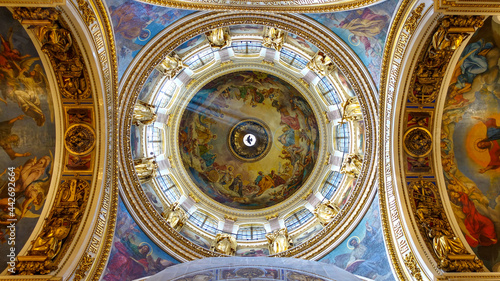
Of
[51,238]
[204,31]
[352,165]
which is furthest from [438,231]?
[51,238]

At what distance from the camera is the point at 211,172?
2289cm

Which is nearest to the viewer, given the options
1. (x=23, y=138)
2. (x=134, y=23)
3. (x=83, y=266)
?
(x=83, y=266)

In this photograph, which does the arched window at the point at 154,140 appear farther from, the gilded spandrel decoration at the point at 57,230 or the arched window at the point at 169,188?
the gilded spandrel decoration at the point at 57,230

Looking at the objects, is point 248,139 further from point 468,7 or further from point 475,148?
point 468,7

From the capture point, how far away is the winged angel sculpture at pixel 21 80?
10258 millimetres

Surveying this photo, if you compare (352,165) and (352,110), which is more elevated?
(352,110)

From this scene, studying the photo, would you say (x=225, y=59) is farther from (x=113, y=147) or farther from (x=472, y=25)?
(x=472, y=25)

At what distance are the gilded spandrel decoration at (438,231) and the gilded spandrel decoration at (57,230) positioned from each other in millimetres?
12354

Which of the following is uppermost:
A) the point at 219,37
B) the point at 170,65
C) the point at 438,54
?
the point at 219,37

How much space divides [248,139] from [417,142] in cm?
Answer: 1323

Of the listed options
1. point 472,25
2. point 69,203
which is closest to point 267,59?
point 472,25

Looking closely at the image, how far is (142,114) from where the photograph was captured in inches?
583

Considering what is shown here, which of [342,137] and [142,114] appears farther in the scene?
[342,137]

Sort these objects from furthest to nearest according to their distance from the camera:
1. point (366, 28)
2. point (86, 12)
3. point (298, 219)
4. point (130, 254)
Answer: point (298, 219), point (130, 254), point (366, 28), point (86, 12)
